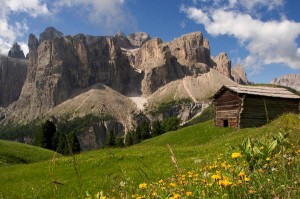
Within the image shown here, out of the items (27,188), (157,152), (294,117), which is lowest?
(27,188)

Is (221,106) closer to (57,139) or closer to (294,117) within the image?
(294,117)

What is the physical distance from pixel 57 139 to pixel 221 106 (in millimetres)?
67594

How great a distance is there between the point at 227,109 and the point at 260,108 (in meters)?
4.69

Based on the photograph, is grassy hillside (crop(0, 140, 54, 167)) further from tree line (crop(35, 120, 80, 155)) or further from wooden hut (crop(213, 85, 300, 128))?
tree line (crop(35, 120, 80, 155))

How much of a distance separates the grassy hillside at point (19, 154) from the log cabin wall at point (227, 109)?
25.0m

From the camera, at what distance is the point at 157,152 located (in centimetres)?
2762

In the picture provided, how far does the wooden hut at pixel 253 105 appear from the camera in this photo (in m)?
44.8

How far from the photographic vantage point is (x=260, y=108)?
46.0m

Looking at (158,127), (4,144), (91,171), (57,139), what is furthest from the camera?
(158,127)

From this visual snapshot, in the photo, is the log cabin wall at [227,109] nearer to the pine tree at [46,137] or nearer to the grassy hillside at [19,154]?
the grassy hillside at [19,154]

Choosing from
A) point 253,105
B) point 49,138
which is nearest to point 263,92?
point 253,105

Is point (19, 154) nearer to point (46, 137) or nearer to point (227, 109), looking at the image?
point (227, 109)

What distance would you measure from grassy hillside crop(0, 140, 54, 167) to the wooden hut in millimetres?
25360

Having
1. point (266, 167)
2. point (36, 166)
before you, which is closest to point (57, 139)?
point (36, 166)
